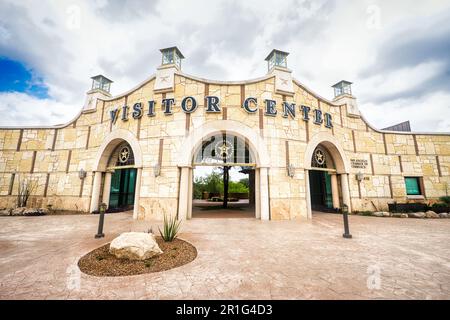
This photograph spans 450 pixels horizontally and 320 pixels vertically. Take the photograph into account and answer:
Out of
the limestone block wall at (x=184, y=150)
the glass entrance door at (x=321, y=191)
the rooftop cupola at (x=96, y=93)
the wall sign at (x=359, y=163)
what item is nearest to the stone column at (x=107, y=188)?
the limestone block wall at (x=184, y=150)

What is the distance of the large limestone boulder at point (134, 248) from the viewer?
367 cm

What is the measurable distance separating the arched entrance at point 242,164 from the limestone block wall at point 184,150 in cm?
20

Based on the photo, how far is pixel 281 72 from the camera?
9555mm

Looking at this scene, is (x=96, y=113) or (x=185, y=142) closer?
(x=185, y=142)

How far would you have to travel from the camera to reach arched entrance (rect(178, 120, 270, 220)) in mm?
8383

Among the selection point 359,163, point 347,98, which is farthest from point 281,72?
point 359,163

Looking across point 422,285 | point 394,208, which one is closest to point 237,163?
point 422,285

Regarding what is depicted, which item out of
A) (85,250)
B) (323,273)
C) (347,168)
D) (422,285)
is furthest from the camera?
(347,168)

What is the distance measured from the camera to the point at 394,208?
1088 centimetres

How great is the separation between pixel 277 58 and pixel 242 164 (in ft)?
19.7

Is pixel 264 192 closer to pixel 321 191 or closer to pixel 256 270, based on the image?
pixel 256 270

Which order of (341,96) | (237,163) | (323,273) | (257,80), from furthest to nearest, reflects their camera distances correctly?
(341,96) < (257,80) < (237,163) < (323,273)

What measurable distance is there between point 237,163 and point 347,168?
23.1ft

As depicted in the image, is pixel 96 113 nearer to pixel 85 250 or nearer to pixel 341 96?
pixel 85 250
